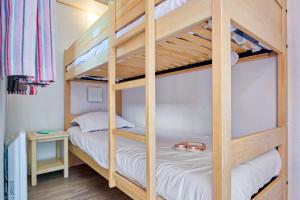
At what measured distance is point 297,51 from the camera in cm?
133

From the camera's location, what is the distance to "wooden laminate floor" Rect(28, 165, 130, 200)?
1.90 m

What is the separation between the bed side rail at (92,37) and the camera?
5.33 feet

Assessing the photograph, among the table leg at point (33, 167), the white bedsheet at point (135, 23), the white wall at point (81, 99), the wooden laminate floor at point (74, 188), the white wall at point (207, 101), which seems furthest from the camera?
the white wall at point (81, 99)

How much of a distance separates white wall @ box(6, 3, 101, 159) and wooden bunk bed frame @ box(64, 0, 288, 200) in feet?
4.50

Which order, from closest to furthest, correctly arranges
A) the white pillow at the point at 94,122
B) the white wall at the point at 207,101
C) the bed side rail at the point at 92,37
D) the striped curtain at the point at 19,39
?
1. the striped curtain at the point at 19,39
2. the white wall at the point at 207,101
3. the bed side rail at the point at 92,37
4. the white pillow at the point at 94,122

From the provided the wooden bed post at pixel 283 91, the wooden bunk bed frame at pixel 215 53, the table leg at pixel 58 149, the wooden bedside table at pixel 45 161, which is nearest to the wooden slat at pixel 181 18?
the wooden bunk bed frame at pixel 215 53

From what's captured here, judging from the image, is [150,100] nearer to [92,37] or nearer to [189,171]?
[189,171]

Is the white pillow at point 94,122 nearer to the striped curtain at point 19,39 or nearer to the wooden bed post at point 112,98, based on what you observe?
the wooden bed post at point 112,98

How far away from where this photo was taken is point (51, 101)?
2.77 metres

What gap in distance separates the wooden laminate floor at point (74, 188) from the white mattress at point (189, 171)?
1.84ft

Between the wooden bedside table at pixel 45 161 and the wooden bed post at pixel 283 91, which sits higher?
A: the wooden bed post at pixel 283 91

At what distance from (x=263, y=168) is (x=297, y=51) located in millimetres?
906

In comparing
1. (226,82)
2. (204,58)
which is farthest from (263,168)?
(204,58)

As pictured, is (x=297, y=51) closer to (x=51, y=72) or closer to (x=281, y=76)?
(x=281, y=76)
